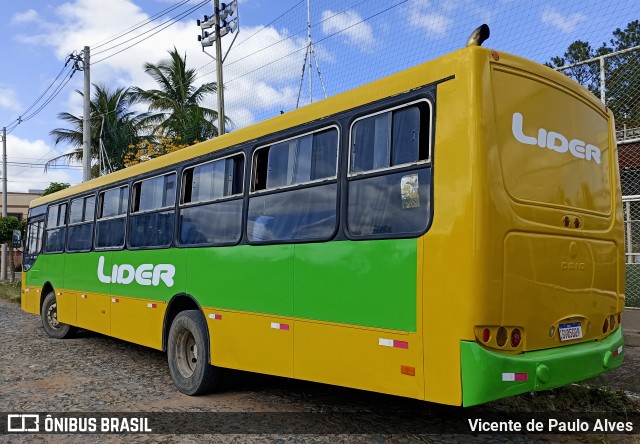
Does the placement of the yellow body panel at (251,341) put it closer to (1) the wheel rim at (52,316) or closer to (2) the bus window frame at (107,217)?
(2) the bus window frame at (107,217)

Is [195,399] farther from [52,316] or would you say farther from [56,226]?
[56,226]

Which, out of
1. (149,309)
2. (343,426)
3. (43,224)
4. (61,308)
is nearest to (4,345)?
(61,308)

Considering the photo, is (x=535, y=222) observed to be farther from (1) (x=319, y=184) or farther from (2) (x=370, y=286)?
(1) (x=319, y=184)

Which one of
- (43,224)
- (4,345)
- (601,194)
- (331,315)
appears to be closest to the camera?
(331,315)

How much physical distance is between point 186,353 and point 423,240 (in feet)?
12.1

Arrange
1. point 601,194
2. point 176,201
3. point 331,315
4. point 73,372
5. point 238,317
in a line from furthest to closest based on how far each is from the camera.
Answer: point 73,372
point 176,201
point 238,317
point 601,194
point 331,315

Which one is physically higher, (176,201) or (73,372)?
(176,201)

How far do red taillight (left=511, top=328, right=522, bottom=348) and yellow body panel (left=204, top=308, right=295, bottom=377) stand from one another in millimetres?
1919

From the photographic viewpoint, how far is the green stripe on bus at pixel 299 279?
417cm

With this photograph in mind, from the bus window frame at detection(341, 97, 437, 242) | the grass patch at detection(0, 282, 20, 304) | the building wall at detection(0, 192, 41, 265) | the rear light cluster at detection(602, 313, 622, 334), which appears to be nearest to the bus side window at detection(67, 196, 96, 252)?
the bus window frame at detection(341, 97, 437, 242)

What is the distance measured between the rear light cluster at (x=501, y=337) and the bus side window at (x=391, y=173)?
80 centimetres

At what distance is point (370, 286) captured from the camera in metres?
4.34

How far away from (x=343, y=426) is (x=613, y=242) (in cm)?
283

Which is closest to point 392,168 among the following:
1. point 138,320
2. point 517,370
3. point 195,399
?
point 517,370
